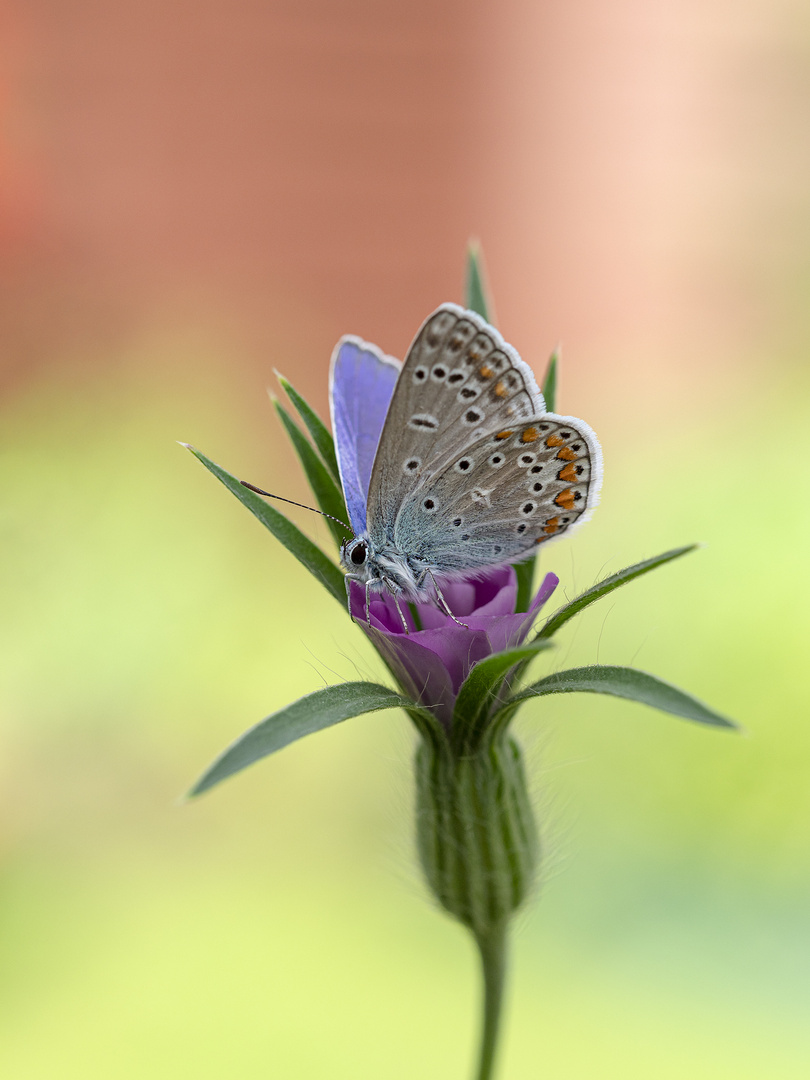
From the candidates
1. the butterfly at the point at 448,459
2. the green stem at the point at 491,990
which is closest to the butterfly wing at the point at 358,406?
the butterfly at the point at 448,459

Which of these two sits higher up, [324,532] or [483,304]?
[483,304]

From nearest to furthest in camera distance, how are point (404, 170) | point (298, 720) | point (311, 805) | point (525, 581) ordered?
point (298, 720), point (525, 581), point (311, 805), point (404, 170)

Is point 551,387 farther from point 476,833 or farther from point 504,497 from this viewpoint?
point 476,833

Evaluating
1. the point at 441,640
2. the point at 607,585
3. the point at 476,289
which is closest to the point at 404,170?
the point at 476,289

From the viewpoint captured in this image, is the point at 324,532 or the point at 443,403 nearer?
the point at 443,403

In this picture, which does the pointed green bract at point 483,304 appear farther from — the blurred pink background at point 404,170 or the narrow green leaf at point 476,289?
the blurred pink background at point 404,170

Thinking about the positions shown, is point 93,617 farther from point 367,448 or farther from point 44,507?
point 367,448

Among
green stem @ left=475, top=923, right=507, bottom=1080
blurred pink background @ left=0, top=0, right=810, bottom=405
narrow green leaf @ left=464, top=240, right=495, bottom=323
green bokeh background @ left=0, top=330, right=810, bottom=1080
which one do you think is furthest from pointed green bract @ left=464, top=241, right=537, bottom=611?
blurred pink background @ left=0, top=0, right=810, bottom=405

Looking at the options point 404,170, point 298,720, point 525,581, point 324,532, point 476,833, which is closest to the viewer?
point 298,720

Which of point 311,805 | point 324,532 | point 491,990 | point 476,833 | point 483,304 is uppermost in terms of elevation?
point 483,304
